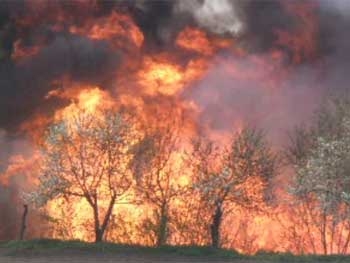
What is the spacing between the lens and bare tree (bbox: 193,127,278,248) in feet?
179

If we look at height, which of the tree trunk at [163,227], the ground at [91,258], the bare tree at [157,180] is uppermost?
the bare tree at [157,180]

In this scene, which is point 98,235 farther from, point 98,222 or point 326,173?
point 326,173

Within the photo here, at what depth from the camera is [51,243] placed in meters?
51.9

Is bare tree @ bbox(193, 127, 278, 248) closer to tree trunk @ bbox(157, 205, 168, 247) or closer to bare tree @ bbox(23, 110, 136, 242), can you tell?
tree trunk @ bbox(157, 205, 168, 247)

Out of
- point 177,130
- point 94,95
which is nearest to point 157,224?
point 177,130

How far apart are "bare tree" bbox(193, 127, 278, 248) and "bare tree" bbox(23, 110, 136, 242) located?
7.28m

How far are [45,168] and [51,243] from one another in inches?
267

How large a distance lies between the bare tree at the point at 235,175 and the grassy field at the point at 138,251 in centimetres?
361

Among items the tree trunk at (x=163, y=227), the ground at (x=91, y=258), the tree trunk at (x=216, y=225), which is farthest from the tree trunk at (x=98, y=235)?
the tree trunk at (x=216, y=225)

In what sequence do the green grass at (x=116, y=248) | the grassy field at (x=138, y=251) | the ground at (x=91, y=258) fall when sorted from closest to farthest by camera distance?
the ground at (x=91, y=258) < the grassy field at (x=138, y=251) < the green grass at (x=116, y=248)

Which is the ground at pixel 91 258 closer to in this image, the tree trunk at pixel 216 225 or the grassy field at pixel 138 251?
the grassy field at pixel 138 251

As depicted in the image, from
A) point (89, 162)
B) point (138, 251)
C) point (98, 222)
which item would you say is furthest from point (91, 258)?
point (89, 162)

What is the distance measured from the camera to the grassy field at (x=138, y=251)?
161ft

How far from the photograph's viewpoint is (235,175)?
180 ft
